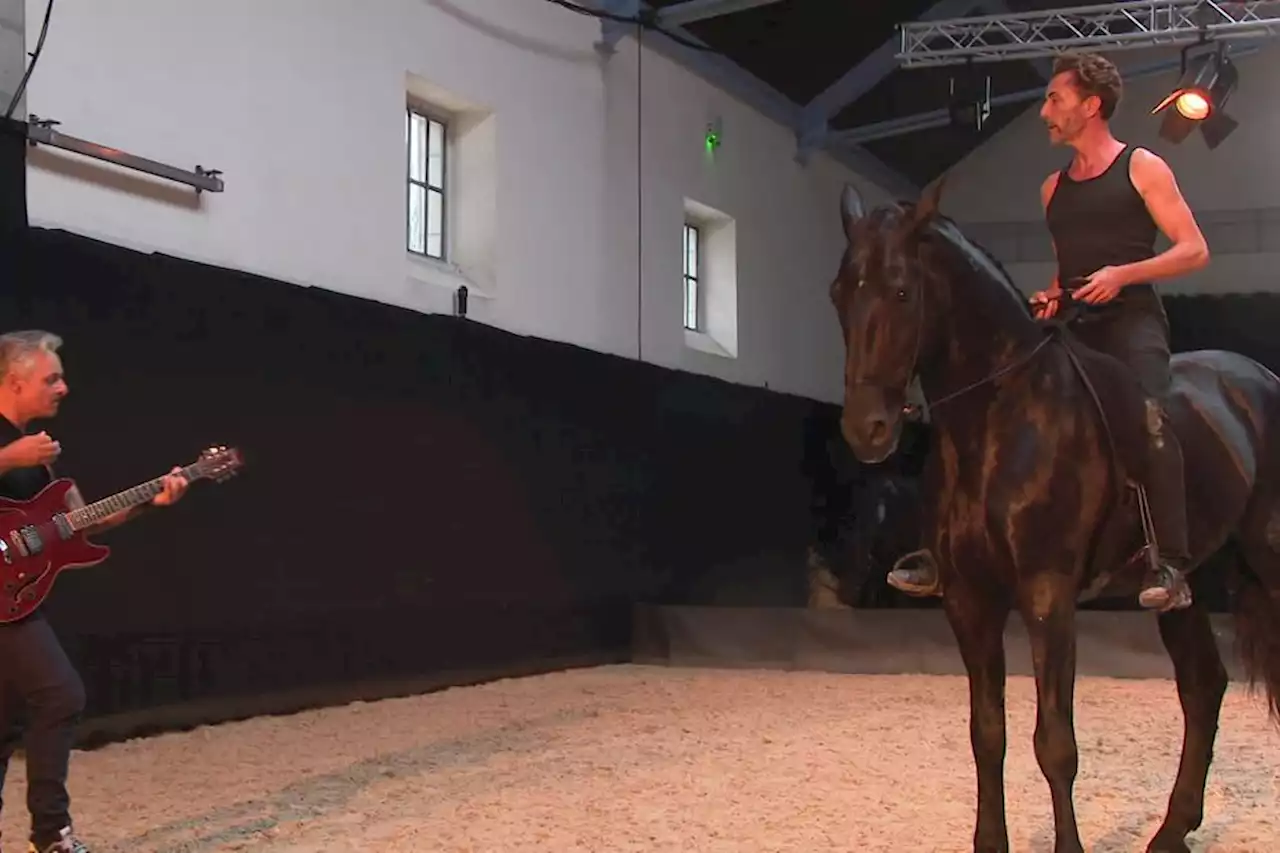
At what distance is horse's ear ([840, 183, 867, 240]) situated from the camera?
2.42 m

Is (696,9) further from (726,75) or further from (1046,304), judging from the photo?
(1046,304)

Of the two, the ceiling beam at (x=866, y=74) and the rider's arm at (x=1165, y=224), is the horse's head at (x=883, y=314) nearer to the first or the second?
the rider's arm at (x=1165, y=224)

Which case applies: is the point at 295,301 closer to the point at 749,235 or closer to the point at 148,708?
Answer: the point at 148,708

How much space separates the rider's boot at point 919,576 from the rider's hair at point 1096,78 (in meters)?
0.95

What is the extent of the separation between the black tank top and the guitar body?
210cm

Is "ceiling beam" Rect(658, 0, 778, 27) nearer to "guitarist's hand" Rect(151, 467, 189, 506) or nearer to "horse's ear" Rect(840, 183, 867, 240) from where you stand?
"horse's ear" Rect(840, 183, 867, 240)

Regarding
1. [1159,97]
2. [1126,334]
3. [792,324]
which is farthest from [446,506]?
[1159,97]

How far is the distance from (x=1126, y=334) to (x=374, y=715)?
358cm

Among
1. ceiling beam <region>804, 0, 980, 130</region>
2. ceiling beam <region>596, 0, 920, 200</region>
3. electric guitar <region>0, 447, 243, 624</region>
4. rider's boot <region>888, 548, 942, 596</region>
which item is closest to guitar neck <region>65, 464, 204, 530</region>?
electric guitar <region>0, 447, 243, 624</region>

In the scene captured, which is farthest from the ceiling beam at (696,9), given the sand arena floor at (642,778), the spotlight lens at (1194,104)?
the sand arena floor at (642,778)

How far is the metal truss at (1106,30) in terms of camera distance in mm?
7461

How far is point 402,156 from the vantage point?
5.95 meters

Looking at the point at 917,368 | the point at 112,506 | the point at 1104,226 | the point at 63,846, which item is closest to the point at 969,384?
the point at 917,368

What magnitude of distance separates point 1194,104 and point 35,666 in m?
7.14
